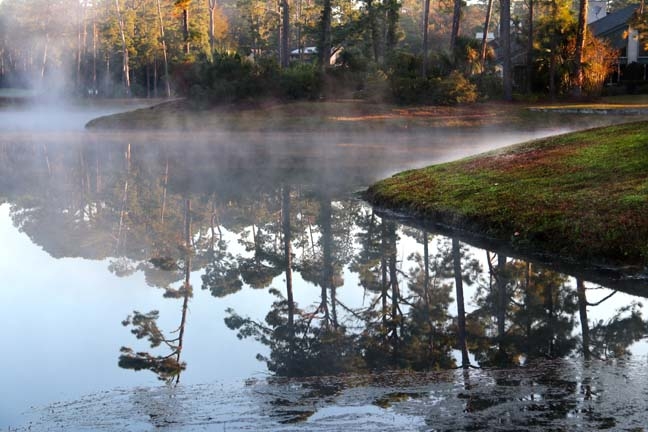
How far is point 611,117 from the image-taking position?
37.8 meters

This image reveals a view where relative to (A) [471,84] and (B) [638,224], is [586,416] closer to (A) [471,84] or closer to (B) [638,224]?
(B) [638,224]

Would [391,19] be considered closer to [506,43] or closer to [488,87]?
[488,87]

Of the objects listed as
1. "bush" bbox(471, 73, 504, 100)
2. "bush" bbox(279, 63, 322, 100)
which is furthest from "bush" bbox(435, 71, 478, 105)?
"bush" bbox(279, 63, 322, 100)

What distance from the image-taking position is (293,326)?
373 inches

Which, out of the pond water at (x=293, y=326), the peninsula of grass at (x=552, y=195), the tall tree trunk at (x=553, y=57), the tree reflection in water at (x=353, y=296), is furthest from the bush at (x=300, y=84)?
the pond water at (x=293, y=326)

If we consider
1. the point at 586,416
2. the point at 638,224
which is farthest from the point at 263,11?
the point at 586,416

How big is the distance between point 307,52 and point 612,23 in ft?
125

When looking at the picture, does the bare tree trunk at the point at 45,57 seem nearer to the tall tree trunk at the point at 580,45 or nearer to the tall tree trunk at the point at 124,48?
the tall tree trunk at the point at 124,48

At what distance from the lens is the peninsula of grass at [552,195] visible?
476 inches

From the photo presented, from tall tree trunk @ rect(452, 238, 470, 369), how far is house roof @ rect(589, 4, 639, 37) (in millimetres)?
47625

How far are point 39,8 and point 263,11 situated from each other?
26.6 metres

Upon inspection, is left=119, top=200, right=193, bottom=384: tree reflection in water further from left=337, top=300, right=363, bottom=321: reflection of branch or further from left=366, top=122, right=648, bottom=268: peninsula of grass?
left=366, top=122, right=648, bottom=268: peninsula of grass

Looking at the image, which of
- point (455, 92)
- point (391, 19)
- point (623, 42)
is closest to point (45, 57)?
point (391, 19)

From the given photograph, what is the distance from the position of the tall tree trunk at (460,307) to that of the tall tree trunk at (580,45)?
32259 millimetres
